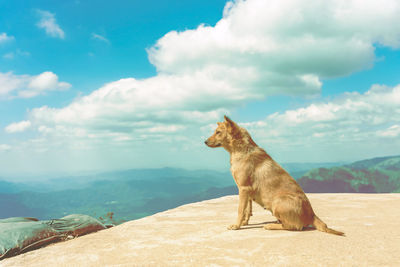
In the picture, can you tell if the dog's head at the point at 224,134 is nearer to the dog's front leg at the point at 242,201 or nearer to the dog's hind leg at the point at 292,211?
the dog's front leg at the point at 242,201

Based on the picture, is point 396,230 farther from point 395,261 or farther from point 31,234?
point 31,234

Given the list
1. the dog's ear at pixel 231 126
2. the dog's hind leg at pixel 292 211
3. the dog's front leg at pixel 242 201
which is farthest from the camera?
the dog's ear at pixel 231 126

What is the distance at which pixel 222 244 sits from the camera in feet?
17.2

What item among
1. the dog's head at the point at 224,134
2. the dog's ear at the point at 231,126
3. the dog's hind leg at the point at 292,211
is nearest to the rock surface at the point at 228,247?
the dog's hind leg at the point at 292,211

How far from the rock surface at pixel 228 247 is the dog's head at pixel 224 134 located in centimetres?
219

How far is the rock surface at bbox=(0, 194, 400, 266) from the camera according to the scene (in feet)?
14.0

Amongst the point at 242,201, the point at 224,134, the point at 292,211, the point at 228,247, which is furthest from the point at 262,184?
the point at 228,247

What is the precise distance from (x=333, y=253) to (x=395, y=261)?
0.89 metres

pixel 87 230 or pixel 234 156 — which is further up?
pixel 234 156

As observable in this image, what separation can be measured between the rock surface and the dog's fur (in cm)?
29

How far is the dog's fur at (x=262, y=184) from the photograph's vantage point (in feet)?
18.7

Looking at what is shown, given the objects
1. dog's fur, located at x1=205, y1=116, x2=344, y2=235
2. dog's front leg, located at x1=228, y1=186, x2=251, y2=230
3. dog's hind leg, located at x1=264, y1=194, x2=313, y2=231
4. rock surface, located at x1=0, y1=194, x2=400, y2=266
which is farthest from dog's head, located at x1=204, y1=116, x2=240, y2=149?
rock surface, located at x1=0, y1=194, x2=400, y2=266

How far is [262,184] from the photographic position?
616 cm

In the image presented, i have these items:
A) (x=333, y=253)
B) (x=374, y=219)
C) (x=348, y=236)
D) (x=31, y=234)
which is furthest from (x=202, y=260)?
(x=374, y=219)
